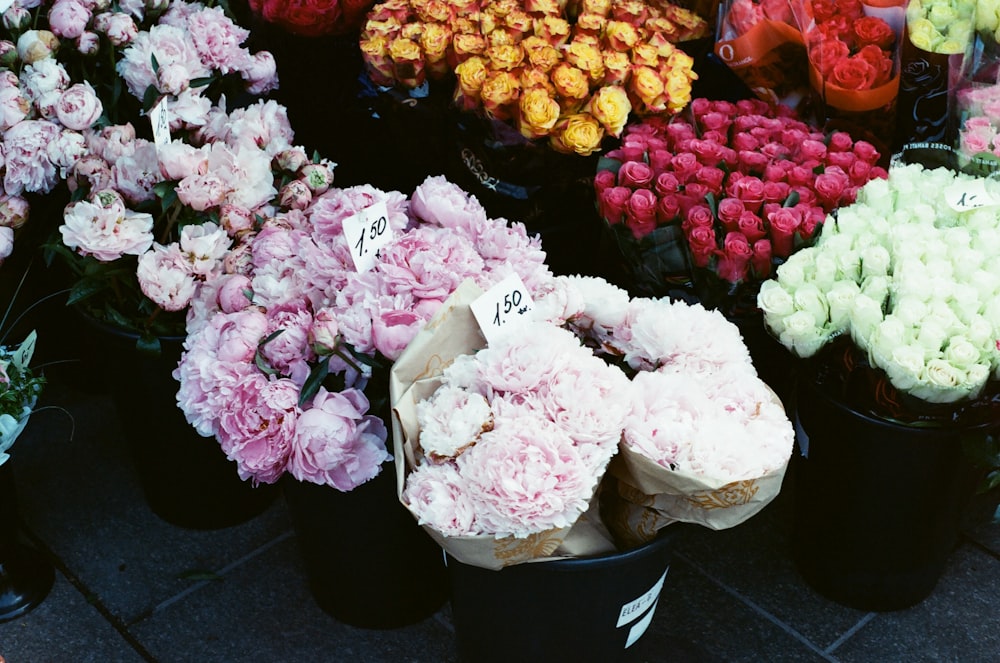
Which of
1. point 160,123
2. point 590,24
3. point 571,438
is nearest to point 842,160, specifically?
point 590,24

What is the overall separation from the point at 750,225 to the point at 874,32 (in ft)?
2.28

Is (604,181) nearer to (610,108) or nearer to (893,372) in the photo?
(610,108)

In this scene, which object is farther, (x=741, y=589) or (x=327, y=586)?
(x=741, y=589)

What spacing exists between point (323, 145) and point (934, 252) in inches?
59.5

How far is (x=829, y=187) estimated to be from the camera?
1.83 metres

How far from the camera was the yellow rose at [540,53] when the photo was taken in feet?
6.46

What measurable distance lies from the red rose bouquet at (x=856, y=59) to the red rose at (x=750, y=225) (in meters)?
0.52

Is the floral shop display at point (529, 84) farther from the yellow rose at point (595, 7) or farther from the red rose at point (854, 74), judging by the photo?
the red rose at point (854, 74)

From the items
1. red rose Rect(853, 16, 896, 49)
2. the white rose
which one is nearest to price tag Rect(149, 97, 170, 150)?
the white rose

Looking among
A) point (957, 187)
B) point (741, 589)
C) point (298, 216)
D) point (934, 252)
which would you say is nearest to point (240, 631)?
point (298, 216)

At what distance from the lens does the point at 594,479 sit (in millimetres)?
1195

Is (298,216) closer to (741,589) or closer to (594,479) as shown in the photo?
(594,479)

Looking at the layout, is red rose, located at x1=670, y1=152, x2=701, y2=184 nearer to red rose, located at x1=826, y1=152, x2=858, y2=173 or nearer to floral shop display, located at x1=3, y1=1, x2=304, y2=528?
red rose, located at x1=826, y1=152, x2=858, y2=173

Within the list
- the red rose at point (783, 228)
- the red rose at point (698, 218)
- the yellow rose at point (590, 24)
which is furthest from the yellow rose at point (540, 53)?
the red rose at point (783, 228)
